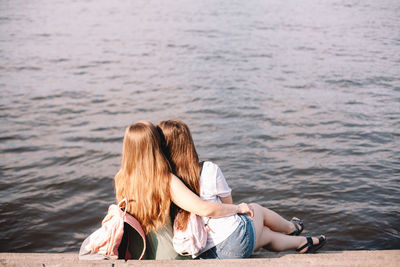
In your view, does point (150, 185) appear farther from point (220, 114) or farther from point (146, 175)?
point (220, 114)

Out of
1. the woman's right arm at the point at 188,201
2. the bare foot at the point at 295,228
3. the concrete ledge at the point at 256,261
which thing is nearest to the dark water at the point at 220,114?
the bare foot at the point at 295,228

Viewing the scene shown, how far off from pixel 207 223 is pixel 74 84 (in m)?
9.97

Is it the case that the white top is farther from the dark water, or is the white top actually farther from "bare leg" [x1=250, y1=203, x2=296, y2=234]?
the dark water

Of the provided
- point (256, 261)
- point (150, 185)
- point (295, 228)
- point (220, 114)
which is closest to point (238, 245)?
point (256, 261)

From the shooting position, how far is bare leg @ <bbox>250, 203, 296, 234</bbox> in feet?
12.6

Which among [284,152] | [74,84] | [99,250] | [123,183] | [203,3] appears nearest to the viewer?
[99,250]

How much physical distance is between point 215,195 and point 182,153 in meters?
0.46

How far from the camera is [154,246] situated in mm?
3500

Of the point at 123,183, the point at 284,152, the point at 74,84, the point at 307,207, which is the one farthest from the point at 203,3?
the point at 123,183

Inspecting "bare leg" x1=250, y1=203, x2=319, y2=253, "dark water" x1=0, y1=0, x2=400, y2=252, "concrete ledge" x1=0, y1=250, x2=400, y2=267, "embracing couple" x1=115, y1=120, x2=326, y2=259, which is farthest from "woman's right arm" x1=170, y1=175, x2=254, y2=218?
"dark water" x1=0, y1=0, x2=400, y2=252

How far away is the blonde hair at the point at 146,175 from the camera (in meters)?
3.23

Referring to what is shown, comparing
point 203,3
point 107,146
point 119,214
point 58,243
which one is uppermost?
point 203,3

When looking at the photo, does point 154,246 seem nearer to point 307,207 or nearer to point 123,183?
point 123,183

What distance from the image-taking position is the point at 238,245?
345cm
